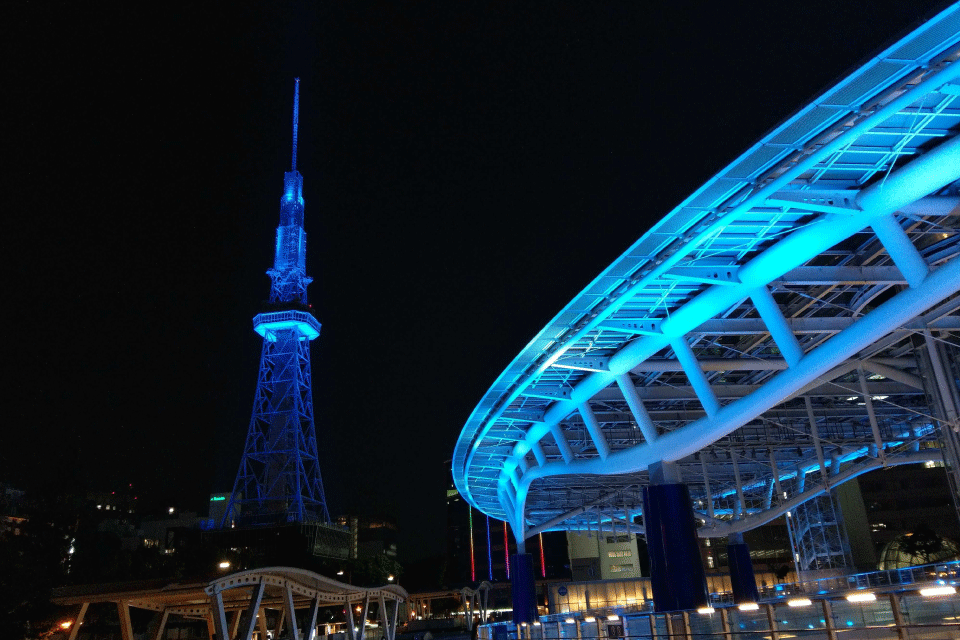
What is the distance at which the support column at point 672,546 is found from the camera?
68.9 ft

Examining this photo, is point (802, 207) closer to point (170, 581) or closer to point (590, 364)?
point (590, 364)

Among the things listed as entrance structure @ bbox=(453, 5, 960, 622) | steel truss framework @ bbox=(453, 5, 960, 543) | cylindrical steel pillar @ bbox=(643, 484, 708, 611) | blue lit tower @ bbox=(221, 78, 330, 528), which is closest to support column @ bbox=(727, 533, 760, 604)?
entrance structure @ bbox=(453, 5, 960, 622)

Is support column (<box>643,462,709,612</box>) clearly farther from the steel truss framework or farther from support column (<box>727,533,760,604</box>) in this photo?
support column (<box>727,533,760,604</box>)

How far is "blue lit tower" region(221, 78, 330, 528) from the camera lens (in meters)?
94.6

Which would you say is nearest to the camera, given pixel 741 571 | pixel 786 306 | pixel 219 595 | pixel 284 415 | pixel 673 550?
pixel 219 595

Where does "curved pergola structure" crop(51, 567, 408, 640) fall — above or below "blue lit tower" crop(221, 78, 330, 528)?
below

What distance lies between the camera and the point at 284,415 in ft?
334

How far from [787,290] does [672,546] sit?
768cm

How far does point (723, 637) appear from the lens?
39.9 ft

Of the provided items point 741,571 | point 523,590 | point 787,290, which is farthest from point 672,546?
point 741,571

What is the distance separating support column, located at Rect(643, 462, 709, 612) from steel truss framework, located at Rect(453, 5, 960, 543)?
0.83m

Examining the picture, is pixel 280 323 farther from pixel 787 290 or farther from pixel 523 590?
pixel 787 290

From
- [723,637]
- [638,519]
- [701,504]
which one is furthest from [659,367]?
[638,519]

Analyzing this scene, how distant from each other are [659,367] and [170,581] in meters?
15.3
